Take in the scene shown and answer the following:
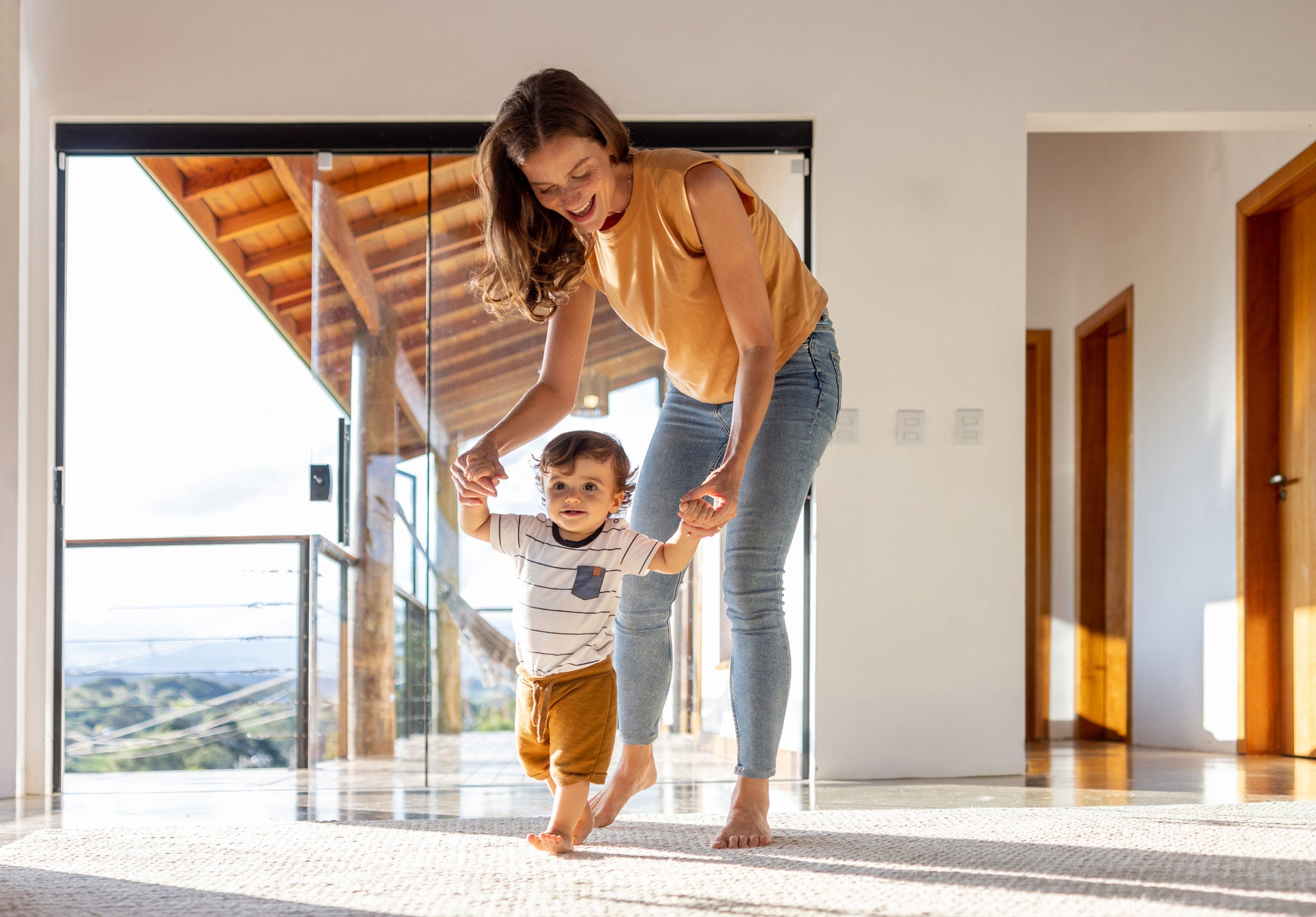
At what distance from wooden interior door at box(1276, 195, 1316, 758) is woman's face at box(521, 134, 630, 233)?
2.87 m

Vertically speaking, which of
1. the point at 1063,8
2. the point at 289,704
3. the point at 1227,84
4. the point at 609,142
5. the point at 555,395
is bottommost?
the point at 289,704

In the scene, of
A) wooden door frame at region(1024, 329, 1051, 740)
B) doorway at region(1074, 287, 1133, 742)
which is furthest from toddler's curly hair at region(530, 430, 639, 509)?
wooden door frame at region(1024, 329, 1051, 740)

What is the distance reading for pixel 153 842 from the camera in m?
1.74

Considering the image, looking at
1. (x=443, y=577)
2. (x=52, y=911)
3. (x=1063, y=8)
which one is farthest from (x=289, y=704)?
(x=1063, y=8)

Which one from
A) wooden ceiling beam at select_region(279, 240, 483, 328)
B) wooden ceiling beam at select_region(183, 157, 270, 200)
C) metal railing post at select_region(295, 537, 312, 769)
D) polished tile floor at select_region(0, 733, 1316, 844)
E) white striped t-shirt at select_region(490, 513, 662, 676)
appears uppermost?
wooden ceiling beam at select_region(183, 157, 270, 200)

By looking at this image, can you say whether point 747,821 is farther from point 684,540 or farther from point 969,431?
point 969,431

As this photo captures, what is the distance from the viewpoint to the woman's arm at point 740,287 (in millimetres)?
A: 1568

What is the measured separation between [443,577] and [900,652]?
1.24 m

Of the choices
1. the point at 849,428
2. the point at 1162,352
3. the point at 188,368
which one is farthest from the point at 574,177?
the point at 188,368

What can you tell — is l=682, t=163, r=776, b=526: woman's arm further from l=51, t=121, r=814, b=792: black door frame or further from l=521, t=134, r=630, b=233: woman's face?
l=51, t=121, r=814, b=792: black door frame

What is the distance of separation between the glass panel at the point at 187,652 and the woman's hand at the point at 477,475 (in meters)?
2.13

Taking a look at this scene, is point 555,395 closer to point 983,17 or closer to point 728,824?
point 728,824

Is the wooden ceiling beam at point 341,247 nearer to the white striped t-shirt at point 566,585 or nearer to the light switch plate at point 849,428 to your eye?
the light switch plate at point 849,428

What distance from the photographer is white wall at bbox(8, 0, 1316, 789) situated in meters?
3.04
